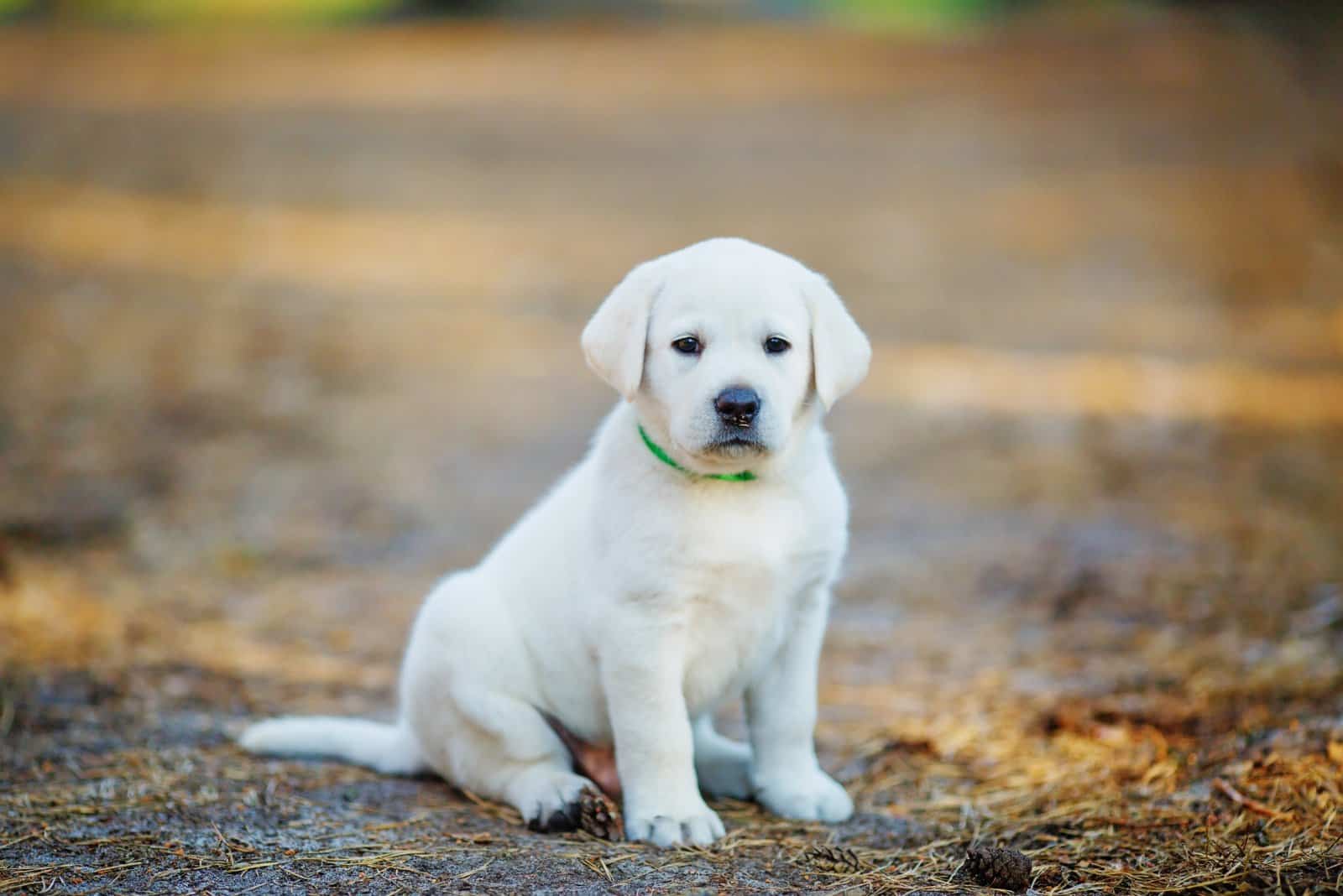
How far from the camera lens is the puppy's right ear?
3938mm

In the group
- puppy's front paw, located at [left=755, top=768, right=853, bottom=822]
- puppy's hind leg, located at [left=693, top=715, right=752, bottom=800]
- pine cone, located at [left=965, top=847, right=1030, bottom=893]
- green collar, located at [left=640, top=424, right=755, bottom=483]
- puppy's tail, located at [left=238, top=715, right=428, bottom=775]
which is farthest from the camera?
puppy's tail, located at [left=238, top=715, right=428, bottom=775]

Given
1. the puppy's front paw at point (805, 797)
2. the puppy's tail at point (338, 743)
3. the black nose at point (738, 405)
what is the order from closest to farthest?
1. the black nose at point (738, 405)
2. the puppy's front paw at point (805, 797)
3. the puppy's tail at point (338, 743)

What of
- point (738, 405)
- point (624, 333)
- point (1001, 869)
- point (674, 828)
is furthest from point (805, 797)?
point (624, 333)

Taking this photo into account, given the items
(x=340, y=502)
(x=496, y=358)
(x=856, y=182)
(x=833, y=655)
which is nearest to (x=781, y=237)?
(x=856, y=182)

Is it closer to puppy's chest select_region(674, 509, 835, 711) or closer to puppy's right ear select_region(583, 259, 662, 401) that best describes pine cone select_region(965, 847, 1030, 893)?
puppy's chest select_region(674, 509, 835, 711)

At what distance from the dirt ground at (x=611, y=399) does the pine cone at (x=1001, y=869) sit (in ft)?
0.30

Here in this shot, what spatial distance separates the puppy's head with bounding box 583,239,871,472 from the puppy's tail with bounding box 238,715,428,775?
1.55 metres

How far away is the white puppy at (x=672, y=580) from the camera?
3887 mm

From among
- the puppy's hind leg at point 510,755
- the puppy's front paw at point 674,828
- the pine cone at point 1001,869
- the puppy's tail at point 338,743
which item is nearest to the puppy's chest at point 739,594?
the puppy's front paw at point 674,828

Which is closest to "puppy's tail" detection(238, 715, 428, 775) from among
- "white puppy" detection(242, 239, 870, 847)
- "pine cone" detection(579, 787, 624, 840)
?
"white puppy" detection(242, 239, 870, 847)

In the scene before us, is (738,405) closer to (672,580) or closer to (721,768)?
(672,580)

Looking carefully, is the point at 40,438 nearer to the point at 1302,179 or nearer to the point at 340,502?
the point at 340,502

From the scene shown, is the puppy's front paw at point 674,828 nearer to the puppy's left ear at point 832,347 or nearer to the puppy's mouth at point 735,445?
the puppy's mouth at point 735,445

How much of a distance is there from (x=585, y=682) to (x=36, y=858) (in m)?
1.58
